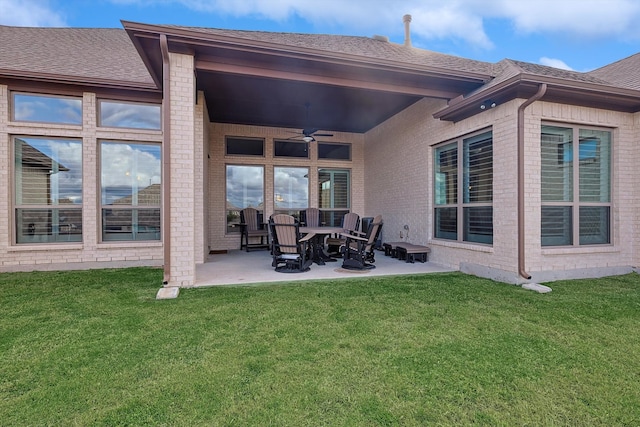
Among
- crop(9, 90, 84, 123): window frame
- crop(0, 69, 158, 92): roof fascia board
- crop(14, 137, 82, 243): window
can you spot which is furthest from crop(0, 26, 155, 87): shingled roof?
crop(14, 137, 82, 243): window

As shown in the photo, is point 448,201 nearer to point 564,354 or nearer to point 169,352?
point 564,354

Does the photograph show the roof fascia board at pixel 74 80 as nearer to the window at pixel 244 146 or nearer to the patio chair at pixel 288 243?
the window at pixel 244 146

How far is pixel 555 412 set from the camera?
1.83m

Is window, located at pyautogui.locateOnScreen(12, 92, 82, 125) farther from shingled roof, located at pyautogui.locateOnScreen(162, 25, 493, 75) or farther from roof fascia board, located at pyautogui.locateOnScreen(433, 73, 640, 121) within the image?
roof fascia board, located at pyautogui.locateOnScreen(433, 73, 640, 121)

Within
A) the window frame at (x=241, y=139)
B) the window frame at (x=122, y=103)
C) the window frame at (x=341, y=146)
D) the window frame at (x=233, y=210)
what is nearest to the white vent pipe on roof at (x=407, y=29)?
the window frame at (x=341, y=146)

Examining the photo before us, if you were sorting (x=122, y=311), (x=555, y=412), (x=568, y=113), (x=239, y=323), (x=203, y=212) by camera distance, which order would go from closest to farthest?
(x=555, y=412)
(x=239, y=323)
(x=122, y=311)
(x=568, y=113)
(x=203, y=212)

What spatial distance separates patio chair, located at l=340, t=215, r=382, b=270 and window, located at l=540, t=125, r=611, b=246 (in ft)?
8.80

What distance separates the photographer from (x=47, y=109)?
5859 millimetres

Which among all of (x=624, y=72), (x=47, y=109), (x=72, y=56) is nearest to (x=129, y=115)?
(x=47, y=109)

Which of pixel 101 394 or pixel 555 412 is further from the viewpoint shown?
pixel 101 394

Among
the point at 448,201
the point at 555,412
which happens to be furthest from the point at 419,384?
the point at 448,201

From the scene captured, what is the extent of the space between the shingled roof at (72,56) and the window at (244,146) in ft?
10.0

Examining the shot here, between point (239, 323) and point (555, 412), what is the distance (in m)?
2.56

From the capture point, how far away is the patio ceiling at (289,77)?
447cm
